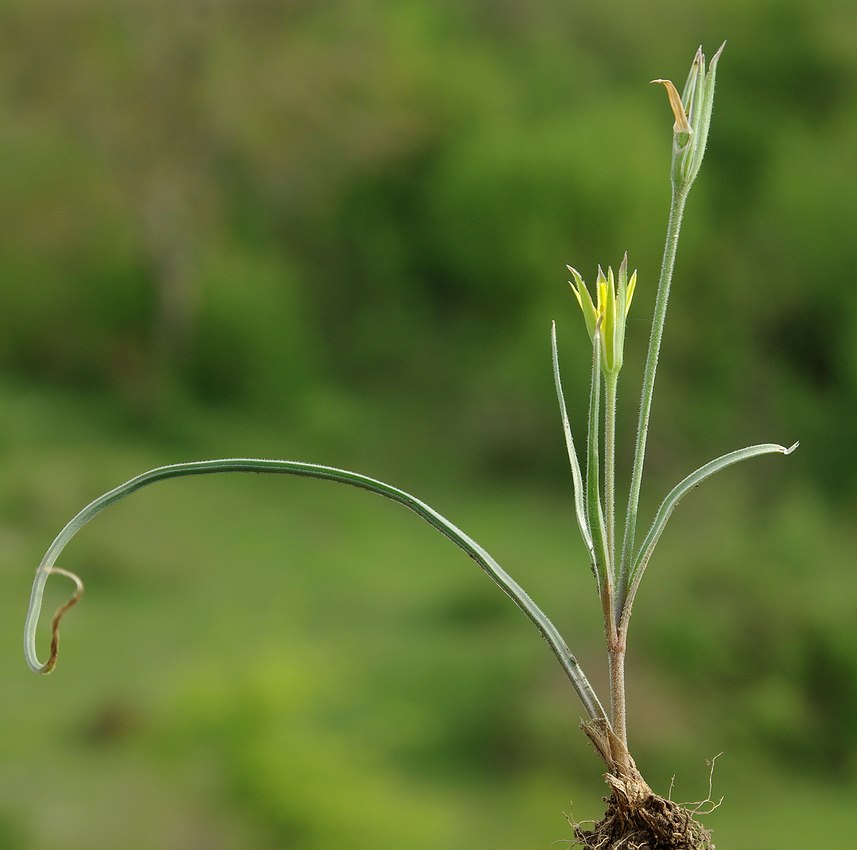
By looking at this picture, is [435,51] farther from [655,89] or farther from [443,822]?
[443,822]

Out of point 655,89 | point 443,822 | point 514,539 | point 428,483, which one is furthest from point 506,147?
point 443,822

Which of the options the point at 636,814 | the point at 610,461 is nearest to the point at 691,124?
the point at 610,461

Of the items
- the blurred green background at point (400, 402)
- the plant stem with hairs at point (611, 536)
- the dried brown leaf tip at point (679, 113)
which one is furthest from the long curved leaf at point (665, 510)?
the blurred green background at point (400, 402)

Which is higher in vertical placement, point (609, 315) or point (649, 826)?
point (609, 315)

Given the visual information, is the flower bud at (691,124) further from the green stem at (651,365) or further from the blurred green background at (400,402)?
the blurred green background at (400,402)

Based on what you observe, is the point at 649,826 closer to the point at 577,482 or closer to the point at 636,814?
the point at 636,814
